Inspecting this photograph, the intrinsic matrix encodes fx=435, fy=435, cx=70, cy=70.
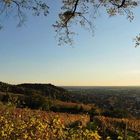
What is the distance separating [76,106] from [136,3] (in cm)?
3150

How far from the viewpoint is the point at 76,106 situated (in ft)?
160

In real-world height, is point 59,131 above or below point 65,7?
below

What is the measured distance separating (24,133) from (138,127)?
18.3 m

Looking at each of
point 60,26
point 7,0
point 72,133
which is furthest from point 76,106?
point 72,133

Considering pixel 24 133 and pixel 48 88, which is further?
pixel 48 88

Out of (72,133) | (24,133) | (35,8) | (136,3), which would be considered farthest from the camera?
(136,3)

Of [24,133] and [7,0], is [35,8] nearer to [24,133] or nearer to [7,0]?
[7,0]

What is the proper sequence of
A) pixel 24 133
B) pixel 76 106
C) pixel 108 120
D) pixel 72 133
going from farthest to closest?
pixel 76 106 → pixel 108 120 → pixel 72 133 → pixel 24 133

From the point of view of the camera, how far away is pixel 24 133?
880 cm

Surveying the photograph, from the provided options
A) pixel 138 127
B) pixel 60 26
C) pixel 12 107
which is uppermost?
pixel 60 26

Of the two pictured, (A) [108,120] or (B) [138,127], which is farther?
(A) [108,120]

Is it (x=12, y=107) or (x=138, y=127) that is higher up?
(x=12, y=107)

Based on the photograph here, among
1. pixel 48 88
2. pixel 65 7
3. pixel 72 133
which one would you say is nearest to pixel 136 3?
pixel 65 7

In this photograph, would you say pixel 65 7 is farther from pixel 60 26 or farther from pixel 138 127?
pixel 138 127
